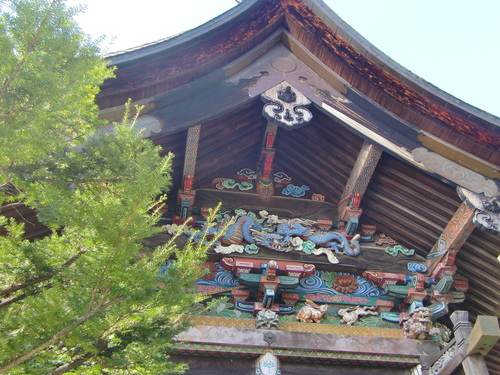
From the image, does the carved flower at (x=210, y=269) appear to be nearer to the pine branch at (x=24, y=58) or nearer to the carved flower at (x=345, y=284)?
the carved flower at (x=345, y=284)

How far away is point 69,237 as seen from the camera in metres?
4.40

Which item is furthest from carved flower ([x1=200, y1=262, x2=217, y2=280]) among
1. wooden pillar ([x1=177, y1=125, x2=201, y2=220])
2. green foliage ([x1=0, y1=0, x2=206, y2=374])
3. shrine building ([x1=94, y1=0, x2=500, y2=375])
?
green foliage ([x1=0, y1=0, x2=206, y2=374])

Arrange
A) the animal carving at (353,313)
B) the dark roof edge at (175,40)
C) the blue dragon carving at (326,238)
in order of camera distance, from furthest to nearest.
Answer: the blue dragon carving at (326,238) → the animal carving at (353,313) → the dark roof edge at (175,40)

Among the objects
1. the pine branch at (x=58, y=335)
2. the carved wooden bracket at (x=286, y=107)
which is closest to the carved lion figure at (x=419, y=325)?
the carved wooden bracket at (x=286, y=107)

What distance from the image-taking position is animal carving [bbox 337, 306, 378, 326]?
24.5 feet

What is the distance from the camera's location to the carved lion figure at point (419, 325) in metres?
7.37

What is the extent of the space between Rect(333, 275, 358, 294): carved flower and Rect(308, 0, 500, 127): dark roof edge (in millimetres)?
2820

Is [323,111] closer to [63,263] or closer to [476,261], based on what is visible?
[476,261]

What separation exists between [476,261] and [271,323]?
3046 mm

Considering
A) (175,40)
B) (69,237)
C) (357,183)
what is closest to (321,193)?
(357,183)

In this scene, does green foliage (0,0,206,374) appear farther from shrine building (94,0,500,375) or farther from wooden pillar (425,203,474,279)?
wooden pillar (425,203,474,279)

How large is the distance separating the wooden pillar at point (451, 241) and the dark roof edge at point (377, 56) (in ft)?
4.27

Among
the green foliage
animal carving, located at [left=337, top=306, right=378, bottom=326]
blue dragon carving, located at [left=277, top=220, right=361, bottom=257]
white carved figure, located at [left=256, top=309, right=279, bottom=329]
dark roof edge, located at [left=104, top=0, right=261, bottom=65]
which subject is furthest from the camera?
blue dragon carving, located at [left=277, top=220, right=361, bottom=257]

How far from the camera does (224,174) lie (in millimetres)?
8922
